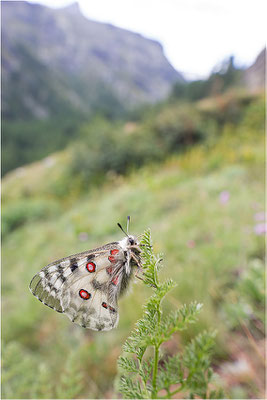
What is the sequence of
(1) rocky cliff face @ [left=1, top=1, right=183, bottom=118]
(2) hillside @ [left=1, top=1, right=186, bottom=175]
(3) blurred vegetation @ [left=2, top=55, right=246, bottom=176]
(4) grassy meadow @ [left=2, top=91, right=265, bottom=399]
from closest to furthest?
(4) grassy meadow @ [left=2, top=91, right=265, bottom=399] < (3) blurred vegetation @ [left=2, top=55, right=246, bottom=176] < (2) hillside @ [left=1, top=1, right=186, bottom=175] < (1) rocky cliff face @ [left=1, top=1, right=183, bottom=118]

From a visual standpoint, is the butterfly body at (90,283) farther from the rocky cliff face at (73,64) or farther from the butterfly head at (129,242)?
the rocky cliff face at (73,64)

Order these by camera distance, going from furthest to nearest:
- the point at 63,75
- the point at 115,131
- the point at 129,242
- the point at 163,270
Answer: the point at 63,75 < the point at 115,131 < the point at 163,270 < the point at 129,242

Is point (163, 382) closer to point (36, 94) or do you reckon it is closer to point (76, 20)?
point (36, 94)

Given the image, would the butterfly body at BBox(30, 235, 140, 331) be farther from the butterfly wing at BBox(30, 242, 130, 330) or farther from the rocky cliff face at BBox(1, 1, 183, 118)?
the rocky cliff face at BBox(1, 1, 183, 118)

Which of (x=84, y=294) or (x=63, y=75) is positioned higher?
(x=63, y=75)

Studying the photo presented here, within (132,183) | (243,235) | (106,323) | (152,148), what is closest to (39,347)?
(106,323)

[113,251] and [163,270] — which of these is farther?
[163,270]

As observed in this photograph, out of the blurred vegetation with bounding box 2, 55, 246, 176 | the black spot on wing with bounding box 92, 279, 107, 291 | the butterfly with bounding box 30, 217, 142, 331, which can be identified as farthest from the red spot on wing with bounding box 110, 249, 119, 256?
the blurred vegetation with bounding box 2, 55, 246, 176

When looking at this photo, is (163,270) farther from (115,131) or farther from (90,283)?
(115,131)

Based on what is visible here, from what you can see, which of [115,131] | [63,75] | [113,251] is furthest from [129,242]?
[63,75]
